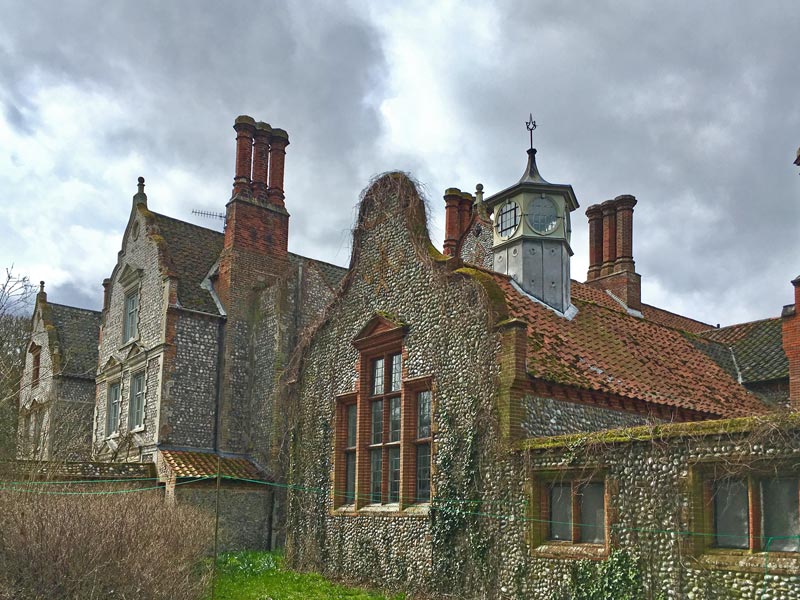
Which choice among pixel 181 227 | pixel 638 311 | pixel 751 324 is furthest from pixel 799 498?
pixel 181 227

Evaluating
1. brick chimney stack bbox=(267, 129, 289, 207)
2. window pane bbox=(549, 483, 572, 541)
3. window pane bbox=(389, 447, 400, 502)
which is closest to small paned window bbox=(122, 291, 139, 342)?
brick chimney stack bbox=(267, 129, 289, 207)

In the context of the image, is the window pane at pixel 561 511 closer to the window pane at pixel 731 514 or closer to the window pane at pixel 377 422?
the window pane at pixel 731 514

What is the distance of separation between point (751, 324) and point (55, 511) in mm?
19063

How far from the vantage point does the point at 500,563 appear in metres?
13.6

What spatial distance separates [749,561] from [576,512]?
288 cm

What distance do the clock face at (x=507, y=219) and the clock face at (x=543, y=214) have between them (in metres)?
0.34

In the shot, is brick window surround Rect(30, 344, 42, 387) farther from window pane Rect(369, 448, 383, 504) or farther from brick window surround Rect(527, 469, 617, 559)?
brick window surround Rect(527, 469, 617, 559)

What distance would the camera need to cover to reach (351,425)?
18.6 m

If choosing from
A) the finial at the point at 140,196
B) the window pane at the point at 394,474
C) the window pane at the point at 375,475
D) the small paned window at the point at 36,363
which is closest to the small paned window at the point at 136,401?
the finial at the point at 140,196

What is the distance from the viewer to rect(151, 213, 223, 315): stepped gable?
25.1 meters

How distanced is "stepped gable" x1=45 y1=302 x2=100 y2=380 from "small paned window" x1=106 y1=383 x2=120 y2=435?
432cm

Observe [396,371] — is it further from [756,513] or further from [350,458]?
[756,513]

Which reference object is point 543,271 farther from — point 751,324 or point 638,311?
point 638,311

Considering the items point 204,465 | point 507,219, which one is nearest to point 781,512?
point 507,219
